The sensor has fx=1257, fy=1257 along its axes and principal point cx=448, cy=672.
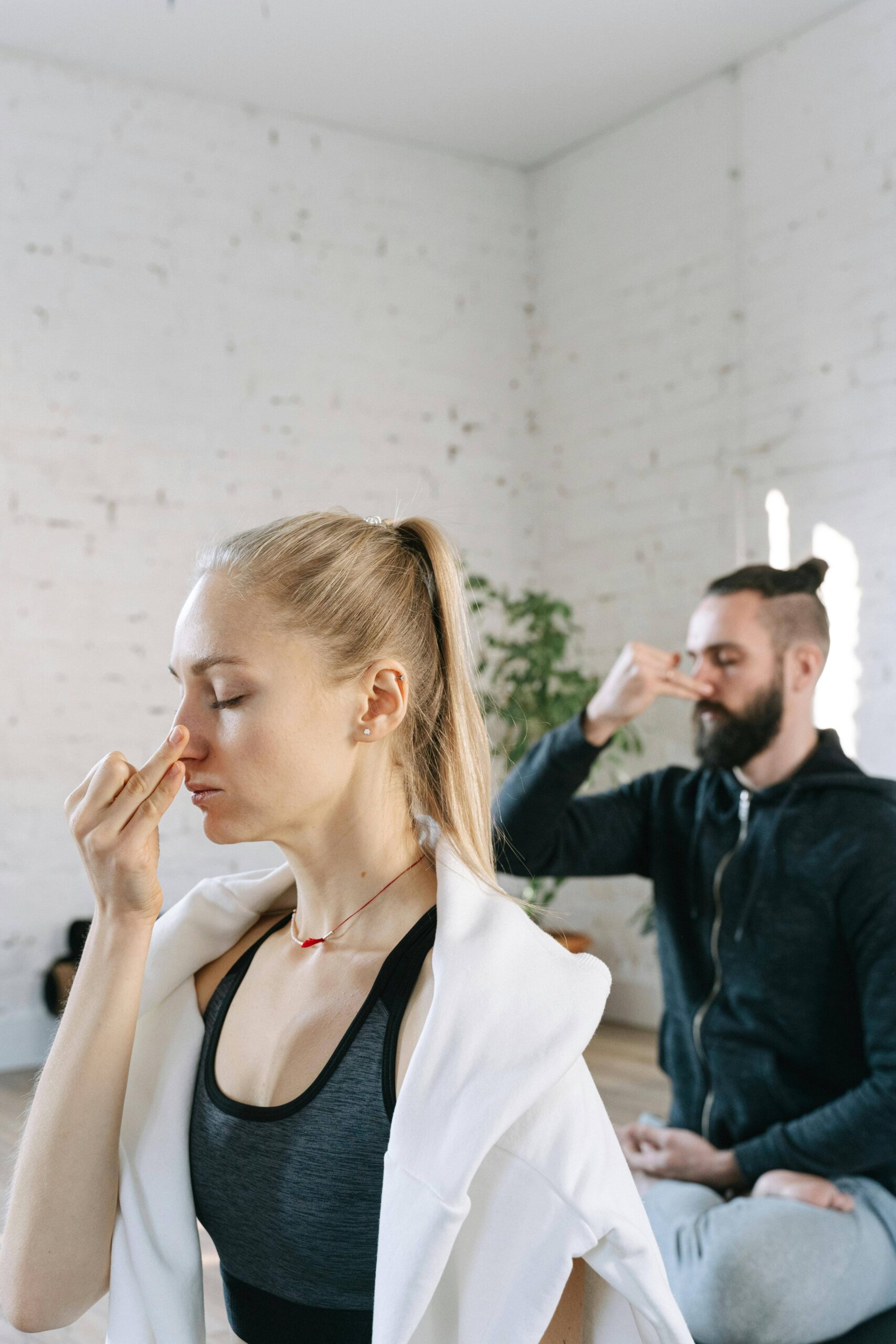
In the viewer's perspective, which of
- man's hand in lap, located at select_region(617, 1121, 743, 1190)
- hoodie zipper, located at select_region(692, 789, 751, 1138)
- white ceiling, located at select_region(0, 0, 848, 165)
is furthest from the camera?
white ceiling, located at select_region(0, 0, 848, 165)

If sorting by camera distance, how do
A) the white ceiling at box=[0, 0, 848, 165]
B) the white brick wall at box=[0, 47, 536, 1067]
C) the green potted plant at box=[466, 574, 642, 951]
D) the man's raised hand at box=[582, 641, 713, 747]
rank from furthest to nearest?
1. the green potted plant at box=[466, 574, 642, 951]
2. the white brick wall at box=[0, 47, 536, 1067]
3. the white ceiling at box=[0, 0, 848, 165]
4. the man's raised hand at box=[582, 641, 713, 747]

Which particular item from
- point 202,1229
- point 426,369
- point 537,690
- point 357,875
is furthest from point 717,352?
point 357,875

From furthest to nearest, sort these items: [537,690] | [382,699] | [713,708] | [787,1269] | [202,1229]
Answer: [537,690], [202,1229], [713,708], [787,1269], [382,699]

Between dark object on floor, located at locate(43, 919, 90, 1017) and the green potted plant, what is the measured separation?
1609 mm

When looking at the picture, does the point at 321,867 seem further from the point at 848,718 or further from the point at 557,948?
the point at 848,718

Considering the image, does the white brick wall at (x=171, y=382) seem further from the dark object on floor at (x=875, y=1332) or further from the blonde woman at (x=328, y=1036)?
the blonde woman at (x=328, y=1036)

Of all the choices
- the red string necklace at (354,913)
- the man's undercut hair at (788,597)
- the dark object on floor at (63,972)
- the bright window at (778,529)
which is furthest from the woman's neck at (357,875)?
the bright window at (778,529)

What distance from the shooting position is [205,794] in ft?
3.75

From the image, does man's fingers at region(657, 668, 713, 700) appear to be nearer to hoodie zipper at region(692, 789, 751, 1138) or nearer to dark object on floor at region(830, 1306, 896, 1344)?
hoodie zipper at region(692, 789, 751, 1138)

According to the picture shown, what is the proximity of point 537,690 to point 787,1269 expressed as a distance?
2.93m

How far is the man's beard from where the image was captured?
2.47m

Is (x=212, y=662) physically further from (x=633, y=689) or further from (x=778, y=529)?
(x=778, y=529)

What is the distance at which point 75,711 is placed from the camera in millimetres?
4461

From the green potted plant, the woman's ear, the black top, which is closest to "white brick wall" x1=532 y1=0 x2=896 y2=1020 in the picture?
the green potted plant
